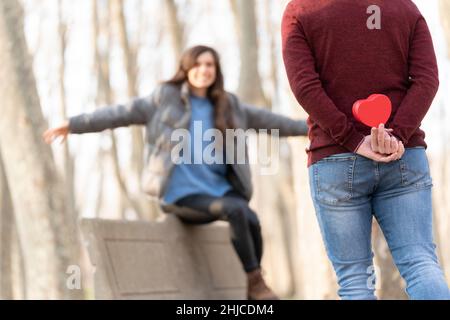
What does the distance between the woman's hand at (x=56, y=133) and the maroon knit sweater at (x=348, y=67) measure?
3252 millimetres

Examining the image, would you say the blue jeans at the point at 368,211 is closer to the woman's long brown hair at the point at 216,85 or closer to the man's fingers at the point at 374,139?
the man's fingers at the point at 374,139

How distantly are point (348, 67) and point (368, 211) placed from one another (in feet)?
1.89

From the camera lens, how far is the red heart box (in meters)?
3.54

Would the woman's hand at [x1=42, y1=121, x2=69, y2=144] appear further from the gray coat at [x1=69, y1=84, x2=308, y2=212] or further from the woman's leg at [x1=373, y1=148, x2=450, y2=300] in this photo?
the woman's leg at [x1=373, y1=148, x2=450, y2=300]

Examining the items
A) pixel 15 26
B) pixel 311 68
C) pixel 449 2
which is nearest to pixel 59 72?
pixel 15 26

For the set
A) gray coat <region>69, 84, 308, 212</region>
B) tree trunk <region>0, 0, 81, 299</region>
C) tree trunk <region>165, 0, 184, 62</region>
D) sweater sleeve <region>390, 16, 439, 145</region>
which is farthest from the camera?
tree trunk <region>165, 0, 184, 62</region>

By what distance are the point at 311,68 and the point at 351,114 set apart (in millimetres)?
241

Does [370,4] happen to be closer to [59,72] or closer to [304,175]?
[304,175]

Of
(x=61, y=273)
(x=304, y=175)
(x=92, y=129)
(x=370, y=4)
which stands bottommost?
(x=61, y=273)

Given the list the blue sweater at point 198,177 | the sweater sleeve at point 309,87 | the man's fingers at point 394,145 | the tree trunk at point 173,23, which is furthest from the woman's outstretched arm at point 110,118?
the tree trunk at point 173,23

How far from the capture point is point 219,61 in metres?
7.25

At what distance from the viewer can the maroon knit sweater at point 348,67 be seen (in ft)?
11.9

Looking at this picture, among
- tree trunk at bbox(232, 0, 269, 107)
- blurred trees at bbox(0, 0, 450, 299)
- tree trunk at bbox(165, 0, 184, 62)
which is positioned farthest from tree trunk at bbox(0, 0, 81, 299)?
tree trunk at bbox(165, 0, 184, 62)

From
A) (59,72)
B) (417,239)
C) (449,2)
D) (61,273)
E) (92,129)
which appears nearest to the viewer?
(417,239)
